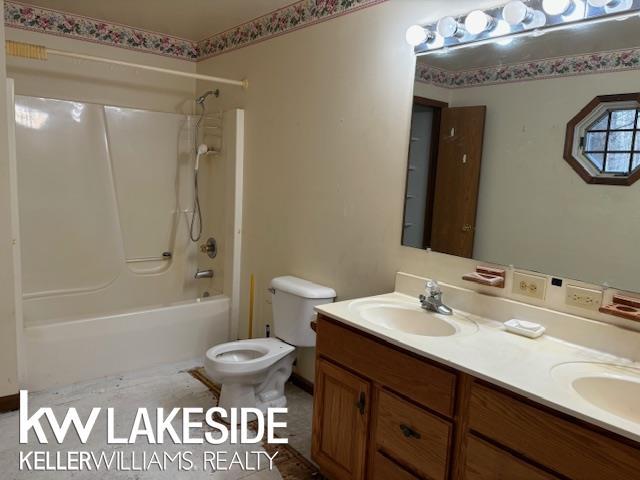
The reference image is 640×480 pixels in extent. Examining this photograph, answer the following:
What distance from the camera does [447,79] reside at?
2.03 m

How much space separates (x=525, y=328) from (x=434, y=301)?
0.37 metres

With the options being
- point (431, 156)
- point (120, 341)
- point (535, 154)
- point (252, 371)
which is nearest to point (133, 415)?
point (120, 341)

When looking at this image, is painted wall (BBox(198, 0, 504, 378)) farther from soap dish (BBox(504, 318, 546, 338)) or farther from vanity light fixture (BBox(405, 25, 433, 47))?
soap dish (BBox(504, 318, 546, 338))

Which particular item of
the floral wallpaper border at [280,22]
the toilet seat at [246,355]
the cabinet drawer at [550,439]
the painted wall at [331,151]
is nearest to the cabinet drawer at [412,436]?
the cabinet drawer at [550,439]

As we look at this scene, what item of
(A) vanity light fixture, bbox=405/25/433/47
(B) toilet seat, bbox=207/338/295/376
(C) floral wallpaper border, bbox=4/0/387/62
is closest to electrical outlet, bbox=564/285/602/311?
(A) vanity light fixture, bbox=405/25/433/47

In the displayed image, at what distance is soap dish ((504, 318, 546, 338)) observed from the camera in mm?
1652

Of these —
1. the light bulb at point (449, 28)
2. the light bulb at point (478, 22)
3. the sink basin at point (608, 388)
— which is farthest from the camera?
the light bulb at point (449, 28)

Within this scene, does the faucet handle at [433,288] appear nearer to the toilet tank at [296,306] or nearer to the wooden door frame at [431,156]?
the wooden door frame at [431,156]

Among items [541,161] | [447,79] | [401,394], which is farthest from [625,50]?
[401,394]

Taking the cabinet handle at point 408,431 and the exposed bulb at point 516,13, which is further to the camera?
the exposed bulb at point 516,13

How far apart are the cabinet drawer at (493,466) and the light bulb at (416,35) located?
1574 millimetres

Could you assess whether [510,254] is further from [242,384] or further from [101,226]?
[101,226]

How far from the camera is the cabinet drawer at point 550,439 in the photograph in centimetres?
109

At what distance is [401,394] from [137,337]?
2006mm
